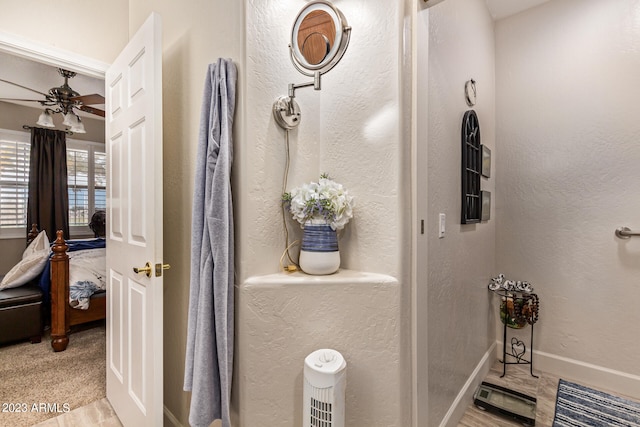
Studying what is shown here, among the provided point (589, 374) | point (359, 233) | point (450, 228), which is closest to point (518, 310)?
point (589, 374)

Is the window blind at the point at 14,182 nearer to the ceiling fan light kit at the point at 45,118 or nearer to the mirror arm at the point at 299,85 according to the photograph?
the ceiling fan light kit at the point at 45,118

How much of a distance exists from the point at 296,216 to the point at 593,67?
2.48 m

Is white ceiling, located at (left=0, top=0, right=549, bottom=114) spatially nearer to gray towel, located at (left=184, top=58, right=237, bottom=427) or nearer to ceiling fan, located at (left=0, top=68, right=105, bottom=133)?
ceiling fan, located at (left=0, top=68, right=105, bottom=133)

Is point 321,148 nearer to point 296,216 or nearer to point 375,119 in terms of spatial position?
point 375,119

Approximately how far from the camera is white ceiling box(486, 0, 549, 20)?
7.64 feet

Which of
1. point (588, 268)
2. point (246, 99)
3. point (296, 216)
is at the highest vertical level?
point (246, 99)

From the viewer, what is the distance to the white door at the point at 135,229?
1365mm

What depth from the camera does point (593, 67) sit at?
7.09ft

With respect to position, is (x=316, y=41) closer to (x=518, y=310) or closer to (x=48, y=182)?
(x=518, y=310)

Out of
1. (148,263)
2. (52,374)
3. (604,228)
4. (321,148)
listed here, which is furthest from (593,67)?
(52,374)

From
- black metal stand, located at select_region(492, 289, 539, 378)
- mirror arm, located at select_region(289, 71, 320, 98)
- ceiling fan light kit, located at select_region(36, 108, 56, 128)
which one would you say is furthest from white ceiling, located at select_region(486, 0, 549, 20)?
ceiling fan light kit, located at select_region(36, 108, 56, 128)

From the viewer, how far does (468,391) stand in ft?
6.27

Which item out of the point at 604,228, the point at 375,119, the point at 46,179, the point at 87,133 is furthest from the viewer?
the point at 87,133

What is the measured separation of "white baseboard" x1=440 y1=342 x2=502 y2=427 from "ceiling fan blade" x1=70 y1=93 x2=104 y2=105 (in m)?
4.35
